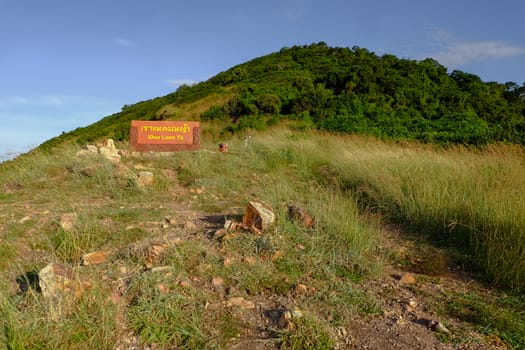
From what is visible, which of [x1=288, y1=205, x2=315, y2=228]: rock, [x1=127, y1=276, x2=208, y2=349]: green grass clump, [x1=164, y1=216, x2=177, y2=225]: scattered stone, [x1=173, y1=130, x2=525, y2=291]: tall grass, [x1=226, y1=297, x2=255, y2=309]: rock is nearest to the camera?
[x1=127, y1=276, x2=208, y2=349]: green grass clump

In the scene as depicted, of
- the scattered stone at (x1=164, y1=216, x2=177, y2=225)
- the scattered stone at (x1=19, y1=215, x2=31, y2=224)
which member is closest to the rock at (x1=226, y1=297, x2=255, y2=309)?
the scattered stone at (x1=164, y1=216, x2=177, y2=225)

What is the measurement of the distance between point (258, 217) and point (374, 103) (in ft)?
44.8

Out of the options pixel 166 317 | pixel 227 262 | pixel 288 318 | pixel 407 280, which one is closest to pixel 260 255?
pixel 227 262

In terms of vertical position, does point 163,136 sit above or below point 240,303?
above

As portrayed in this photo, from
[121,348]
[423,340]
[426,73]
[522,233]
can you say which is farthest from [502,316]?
[426,73]

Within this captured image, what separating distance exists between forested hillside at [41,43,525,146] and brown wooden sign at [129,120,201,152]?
200 inches

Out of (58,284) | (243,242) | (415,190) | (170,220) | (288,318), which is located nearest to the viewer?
(288,318)

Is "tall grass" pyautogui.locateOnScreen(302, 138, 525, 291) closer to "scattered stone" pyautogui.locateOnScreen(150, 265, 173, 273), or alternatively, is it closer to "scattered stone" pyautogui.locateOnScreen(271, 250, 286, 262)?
"scattered stone" pyautogui.locateOnScreen(271, 250, 286, 262)

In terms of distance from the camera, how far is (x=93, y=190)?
5.14 metres

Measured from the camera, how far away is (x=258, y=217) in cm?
332

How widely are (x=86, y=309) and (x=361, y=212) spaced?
323 cm

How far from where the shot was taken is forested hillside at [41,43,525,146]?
12.1 meters

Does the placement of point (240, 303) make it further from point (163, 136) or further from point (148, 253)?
point (163, 136)

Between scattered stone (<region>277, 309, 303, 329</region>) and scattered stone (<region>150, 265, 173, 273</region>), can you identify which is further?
scattered stone (<region>150, 265, 173, 273</region>)
